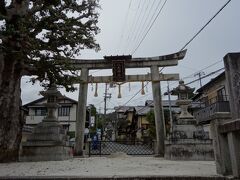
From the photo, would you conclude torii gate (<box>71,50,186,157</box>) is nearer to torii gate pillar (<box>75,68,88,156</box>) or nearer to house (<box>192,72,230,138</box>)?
torii gate pillar (<box>75,68,88,156</box>)

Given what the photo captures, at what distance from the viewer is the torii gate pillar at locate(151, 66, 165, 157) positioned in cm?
1430

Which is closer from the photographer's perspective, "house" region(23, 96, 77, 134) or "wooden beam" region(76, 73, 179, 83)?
"wooden beam" region(76, 73, 179, 83)

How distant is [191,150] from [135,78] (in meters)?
6.17

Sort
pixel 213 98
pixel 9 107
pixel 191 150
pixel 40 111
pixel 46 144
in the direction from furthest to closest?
1. pixel 40 111
2. pixel 213 98
3. pixel 191 150
4. pixel 46 144
5. pixel 9 107

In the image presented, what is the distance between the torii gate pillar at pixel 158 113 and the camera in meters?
14.3

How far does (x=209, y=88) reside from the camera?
27797mm

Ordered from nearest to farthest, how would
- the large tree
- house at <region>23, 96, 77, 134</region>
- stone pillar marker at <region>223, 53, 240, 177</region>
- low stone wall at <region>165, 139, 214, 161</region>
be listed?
1. stone pillar marker at <region>223, 53, 240, 177</region>
2. the large tree
3. low stone wall at <region>165, 139, 214, 161</region>
4. house at <region>23, 96, 77, 134</region>

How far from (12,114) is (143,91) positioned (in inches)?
363

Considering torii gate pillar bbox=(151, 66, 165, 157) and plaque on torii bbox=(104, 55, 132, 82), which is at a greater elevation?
plaque on torii bbox=(104, 55, 132, 82)

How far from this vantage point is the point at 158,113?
48.2ft

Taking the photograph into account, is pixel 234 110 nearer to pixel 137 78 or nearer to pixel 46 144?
pixel 46 144

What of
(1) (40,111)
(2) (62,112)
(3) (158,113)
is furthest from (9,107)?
(1) (40,111)

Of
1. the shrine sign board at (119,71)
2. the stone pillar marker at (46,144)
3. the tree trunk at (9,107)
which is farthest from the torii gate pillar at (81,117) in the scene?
the tree trunk at (9,107)

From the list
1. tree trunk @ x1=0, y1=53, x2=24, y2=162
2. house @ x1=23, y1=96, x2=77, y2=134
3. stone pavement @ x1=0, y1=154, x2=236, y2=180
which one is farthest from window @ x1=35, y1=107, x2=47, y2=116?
stone pavement @ x1=0, y1=154, x2=236, y2=180
